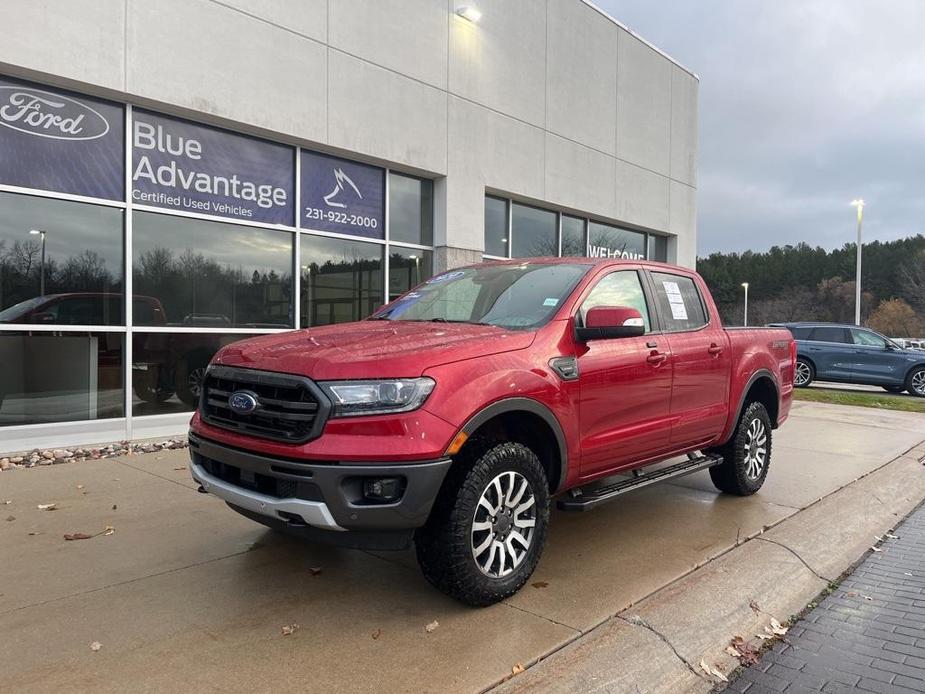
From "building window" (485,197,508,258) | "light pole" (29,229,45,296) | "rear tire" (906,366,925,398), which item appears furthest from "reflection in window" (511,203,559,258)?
"rear tire" (906,366,925,398)

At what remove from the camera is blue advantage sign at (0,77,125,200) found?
6777mm

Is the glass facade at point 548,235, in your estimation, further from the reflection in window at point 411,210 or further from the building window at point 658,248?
the reflection in window at point 411,210

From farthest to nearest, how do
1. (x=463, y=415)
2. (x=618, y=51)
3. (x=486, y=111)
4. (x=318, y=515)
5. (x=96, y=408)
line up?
(x=618, y=51)
(x=486, y=111)
(x=96, y=408)
(x=463, y=415)
(x=318, y=515)

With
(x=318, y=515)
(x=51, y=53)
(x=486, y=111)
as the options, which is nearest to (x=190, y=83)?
A: (x=51, y=53)

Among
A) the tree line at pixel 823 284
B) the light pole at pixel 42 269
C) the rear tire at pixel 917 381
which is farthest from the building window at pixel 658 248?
the tree line at pixel 823 284

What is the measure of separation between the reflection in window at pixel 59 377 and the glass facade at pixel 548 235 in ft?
21.7

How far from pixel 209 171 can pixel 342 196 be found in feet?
6.57

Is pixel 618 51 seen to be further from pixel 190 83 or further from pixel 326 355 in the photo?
pixel 326 355

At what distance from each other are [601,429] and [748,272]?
3577 inches

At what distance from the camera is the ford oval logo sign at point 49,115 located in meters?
6.76

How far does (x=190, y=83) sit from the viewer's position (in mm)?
7750

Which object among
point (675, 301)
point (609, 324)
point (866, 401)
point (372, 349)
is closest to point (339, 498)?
point (372, 349)

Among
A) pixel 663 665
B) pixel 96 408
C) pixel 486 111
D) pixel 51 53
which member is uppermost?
pixel 486 111

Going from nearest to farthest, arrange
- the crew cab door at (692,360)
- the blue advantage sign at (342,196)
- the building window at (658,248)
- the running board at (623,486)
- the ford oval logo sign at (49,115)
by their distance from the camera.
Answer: the running board at (623,486), the crew cab door at (692,360), the ford oval logo sign at (49,115), the blue advantage sign at (342,196), the building window at (658,248)
